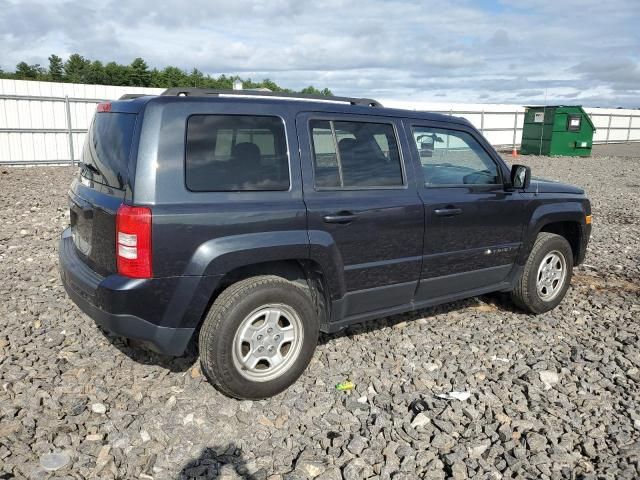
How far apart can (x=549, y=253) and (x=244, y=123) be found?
10.3 ft

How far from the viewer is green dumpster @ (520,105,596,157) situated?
2311 centimetres

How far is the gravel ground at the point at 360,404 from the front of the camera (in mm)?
2969

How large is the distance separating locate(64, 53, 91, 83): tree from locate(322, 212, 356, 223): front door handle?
174 feet

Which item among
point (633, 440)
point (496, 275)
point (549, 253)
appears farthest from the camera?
point (549, 253)

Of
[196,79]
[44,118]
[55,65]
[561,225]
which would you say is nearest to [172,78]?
[196,79]

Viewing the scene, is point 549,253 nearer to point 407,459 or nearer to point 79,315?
point 407,459

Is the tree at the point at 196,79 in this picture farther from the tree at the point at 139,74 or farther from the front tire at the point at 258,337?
the front tire at the point at 258,337

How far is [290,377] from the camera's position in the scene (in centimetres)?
365

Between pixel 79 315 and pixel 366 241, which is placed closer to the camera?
pixel 366 241

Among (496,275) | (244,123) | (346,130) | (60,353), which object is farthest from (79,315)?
(496,275)

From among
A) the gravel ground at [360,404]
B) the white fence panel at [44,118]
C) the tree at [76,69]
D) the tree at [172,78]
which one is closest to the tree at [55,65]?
the tree at [76,69]

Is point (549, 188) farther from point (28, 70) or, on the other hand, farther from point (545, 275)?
point (28, 70)

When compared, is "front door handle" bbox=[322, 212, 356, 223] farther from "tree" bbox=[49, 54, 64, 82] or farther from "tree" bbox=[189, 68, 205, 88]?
"tree" bbox=[49, 54, 64, 82]

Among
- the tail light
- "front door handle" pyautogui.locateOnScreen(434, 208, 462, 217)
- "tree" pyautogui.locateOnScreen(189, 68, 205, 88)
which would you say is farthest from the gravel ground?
"tree" pyautogui.locateOnScreen(189, 68, 205, 88)
